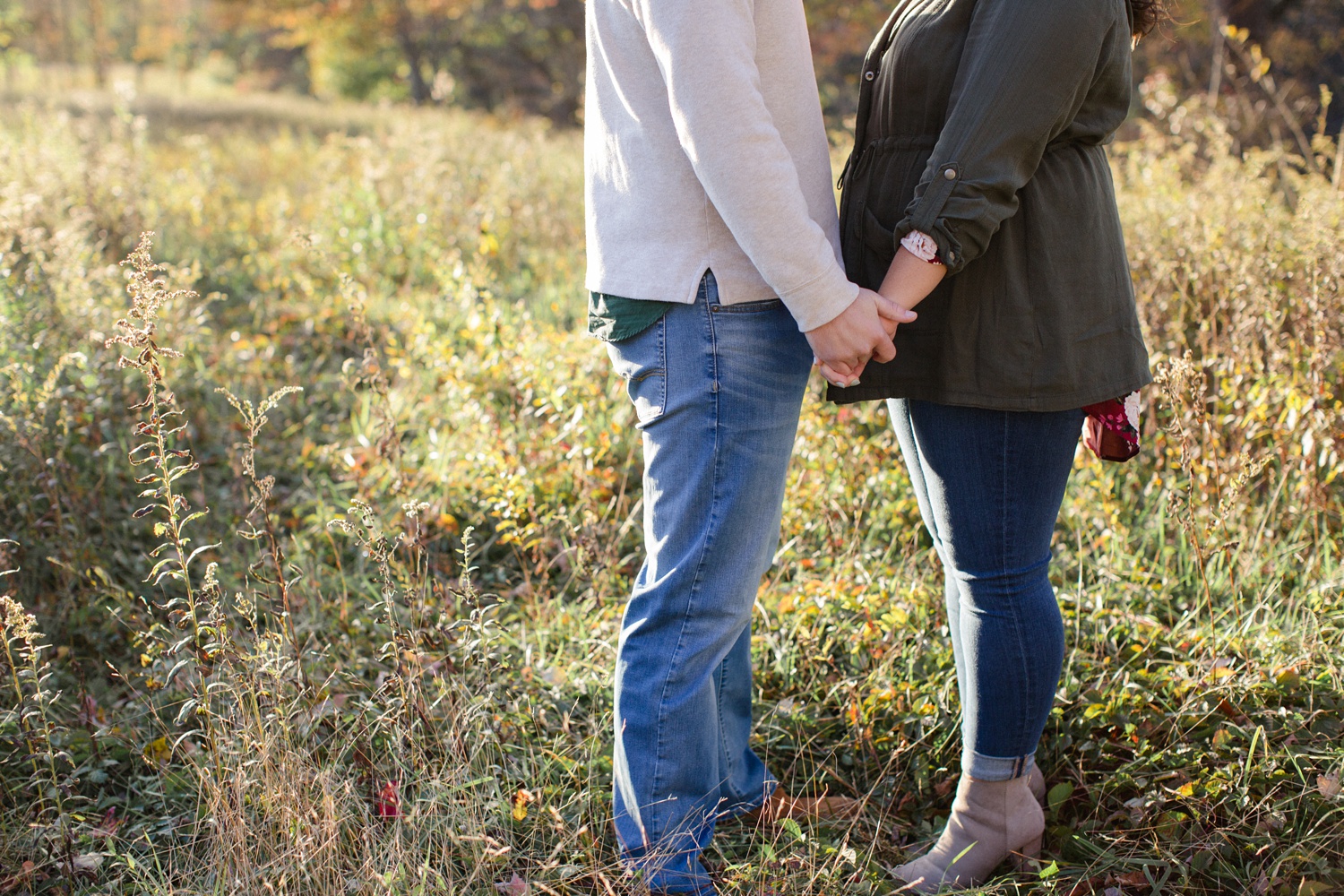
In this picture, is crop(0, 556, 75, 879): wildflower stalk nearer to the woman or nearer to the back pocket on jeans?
the back pocket on jeans

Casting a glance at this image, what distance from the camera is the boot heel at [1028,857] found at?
1.86 m

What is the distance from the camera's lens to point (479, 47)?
64.6 ft

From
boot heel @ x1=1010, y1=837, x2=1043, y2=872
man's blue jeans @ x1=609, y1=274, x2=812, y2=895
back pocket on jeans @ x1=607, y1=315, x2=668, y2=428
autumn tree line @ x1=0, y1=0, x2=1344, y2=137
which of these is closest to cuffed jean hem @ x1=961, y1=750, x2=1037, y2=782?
boot heel @ x1=1010, y1=837, x2=1043, y2=872

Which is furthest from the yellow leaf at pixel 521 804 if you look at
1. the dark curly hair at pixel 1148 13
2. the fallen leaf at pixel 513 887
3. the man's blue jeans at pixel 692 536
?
the dark curly hair at pixel 1148 13

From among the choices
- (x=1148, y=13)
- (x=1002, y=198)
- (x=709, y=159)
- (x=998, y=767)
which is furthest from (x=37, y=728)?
(x=1148, y=13)

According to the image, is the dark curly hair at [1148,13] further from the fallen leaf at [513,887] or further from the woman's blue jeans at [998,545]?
the fallen leaf at [513,887]

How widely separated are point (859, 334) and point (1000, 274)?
0.86ft

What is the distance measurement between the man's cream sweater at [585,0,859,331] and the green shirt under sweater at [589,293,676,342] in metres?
0.03

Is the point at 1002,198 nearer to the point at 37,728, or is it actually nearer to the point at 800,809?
the point at 800,809

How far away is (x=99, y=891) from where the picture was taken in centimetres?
182

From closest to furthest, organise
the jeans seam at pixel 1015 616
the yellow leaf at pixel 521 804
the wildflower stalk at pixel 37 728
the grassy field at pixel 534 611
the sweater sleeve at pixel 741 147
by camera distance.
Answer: the sweater sleeve at pixel 741 147 → the jeans seam at pixel 1015 616 → the wildflower stalk at pixel 37 728 → the grassy field at pixel 534 611 → the yellow leaf at pixel 521 804

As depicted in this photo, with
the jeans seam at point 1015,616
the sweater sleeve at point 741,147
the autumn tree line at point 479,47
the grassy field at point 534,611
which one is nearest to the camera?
the sweater sleeve at point 741,147

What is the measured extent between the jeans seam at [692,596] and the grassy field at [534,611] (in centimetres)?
20

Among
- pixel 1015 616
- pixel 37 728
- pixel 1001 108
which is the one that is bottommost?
pixel 37 728
